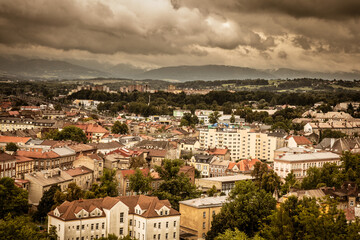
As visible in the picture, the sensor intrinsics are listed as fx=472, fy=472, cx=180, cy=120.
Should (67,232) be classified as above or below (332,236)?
below

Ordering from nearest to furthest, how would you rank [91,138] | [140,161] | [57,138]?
[140,161]
[57,138]
[91,138]

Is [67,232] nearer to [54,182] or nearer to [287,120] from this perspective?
[54,182]

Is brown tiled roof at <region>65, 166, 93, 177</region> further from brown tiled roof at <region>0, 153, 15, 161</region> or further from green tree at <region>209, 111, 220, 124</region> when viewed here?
green tree at <region>209, 111, 220, 124</region>

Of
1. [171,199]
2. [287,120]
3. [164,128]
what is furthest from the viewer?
[287,120]

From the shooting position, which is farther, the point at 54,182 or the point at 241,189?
the point at 54,182

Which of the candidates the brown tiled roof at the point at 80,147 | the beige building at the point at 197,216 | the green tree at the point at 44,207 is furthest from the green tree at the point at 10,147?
the beige building at the point at 197,216

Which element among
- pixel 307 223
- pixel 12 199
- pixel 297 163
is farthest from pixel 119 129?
pixel 307 223

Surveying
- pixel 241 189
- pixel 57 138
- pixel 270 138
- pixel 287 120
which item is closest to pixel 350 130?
pixel 287 120
